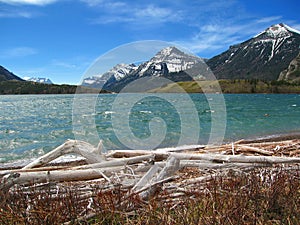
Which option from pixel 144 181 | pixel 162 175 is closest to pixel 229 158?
pixel 162 175

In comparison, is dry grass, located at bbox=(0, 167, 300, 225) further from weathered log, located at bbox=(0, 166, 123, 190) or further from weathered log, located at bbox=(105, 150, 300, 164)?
weathered log, located at bbox=(105, 150, 300, 164)

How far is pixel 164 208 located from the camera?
384cm

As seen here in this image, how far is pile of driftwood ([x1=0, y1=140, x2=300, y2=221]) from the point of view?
5177 mm

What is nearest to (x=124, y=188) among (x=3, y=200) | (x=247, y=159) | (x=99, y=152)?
(x=3, y=200)

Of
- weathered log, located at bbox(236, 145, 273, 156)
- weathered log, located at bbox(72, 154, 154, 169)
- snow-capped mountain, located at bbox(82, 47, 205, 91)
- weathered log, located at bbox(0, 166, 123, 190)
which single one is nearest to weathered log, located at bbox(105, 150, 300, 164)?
weathered log, located at bbox(72, 154, 154, 169)

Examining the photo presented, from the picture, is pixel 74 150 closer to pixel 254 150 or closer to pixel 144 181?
pixel 144 181

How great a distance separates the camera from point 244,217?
3.75 metres

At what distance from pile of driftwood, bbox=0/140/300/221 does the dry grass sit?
45cm

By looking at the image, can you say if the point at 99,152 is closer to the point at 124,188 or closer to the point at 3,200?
the point at 124,188

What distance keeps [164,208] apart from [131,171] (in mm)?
3288

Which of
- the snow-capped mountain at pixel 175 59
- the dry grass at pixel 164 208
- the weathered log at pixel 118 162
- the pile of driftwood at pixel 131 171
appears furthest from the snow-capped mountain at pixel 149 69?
the dry grass at pixel 164 208

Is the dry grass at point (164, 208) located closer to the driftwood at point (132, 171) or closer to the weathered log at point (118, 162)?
the driftwood at point (132, 171)

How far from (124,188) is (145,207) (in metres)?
1.13

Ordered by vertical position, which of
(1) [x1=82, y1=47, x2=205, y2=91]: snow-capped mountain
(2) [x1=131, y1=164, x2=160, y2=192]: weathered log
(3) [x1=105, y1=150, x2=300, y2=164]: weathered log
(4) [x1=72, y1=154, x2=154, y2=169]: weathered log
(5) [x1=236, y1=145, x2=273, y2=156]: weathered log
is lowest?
(5) [x1=236, y1=145, x2=273, y2=156]: weathered log
